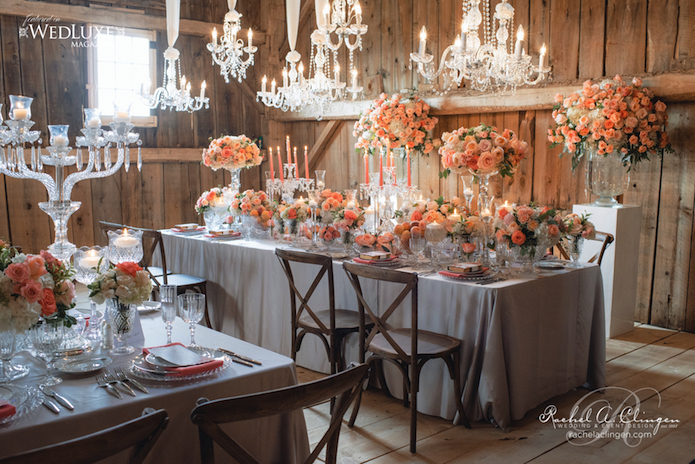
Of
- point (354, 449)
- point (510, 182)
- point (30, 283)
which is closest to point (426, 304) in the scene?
point (354, 449)

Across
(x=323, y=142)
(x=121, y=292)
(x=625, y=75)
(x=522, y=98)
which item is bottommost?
(x=121, y=292)

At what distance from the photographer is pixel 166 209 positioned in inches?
289

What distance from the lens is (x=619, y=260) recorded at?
458 centimetres

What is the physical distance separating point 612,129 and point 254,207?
2666 mm

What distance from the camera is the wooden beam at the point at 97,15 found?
616cm

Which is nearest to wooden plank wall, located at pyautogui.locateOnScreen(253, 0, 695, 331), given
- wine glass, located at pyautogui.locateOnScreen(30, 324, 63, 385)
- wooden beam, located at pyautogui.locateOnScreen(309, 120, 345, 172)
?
wooden beam, located at pyautogui.locateOnScreen(309, 120, 345, 172)

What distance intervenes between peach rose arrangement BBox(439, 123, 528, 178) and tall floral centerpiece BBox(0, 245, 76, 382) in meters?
2.30

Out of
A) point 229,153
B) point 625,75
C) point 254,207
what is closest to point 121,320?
point 254,207

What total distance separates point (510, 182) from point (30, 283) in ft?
A: 15.8

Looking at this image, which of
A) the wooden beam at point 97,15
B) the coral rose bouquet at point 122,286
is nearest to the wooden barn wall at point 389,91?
the wooden beam at point 97,15

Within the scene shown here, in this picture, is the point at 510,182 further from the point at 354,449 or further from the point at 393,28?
the point at 354,449

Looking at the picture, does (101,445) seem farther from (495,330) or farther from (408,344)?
(495,330)

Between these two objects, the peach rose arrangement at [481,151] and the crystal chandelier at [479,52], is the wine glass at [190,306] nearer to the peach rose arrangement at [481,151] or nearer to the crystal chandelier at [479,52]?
the peach rose arrangement at [481,151]

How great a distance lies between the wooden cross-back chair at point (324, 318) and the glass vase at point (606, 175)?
2.42 metres
